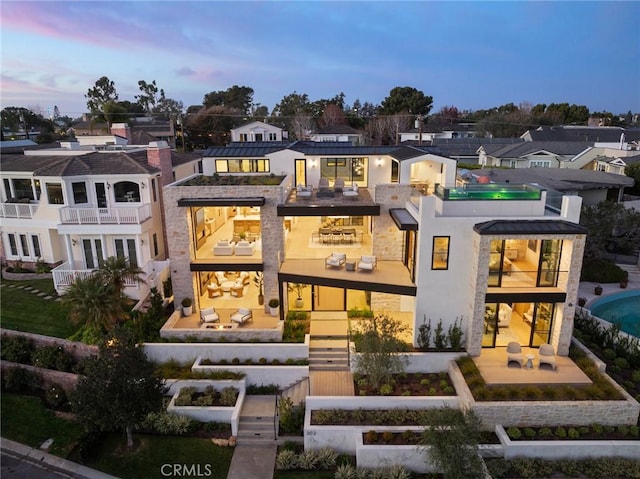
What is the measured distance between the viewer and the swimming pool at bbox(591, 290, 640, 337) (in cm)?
2308

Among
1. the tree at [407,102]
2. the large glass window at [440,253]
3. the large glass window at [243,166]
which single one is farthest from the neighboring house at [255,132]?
the tree at [407,102]

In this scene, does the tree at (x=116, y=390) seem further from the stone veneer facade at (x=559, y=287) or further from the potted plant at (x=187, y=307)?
the stone veneer facade at (x=559, y=287)

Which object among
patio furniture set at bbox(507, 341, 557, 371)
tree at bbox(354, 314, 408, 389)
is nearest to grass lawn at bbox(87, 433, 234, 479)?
tree at bbox(354, 314, 408, 389)

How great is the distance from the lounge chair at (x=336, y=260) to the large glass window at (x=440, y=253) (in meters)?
4.77

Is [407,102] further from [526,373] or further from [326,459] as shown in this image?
[326,459]

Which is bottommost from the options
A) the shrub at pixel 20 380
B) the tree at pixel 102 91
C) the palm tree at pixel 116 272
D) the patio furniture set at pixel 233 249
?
the shrub at pixel 20 380

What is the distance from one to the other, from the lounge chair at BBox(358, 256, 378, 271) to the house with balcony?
37.2 ft

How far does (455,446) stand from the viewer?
1211cm

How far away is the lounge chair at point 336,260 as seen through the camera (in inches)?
816

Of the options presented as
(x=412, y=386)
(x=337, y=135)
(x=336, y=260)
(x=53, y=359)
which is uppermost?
(x=337, y=135)

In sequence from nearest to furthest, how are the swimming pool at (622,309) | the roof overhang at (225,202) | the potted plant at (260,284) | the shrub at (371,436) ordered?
1. the shrub at (371,436)
2. the roof overhang at (225,202)
3. the potted plant at (260,284)
4. the swimming pool at (622,309)

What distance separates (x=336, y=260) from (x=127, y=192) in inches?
552

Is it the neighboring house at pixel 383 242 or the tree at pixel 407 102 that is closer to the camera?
the neighboring house at pixel 383 242

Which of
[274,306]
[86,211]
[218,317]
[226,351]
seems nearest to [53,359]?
[218,317]
